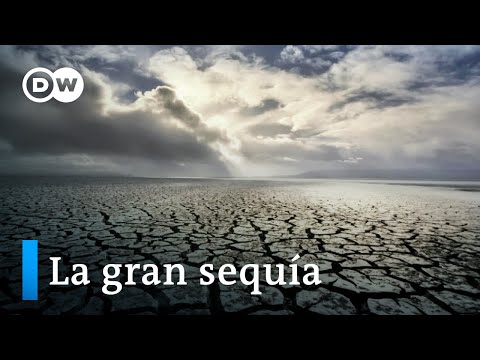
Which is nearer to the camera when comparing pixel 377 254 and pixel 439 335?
pixel 439 335

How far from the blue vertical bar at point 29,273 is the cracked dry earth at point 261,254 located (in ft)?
0.18

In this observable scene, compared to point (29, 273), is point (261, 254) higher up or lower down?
lower down

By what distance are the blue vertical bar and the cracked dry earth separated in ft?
0.18

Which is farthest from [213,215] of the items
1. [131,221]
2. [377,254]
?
[377,254]

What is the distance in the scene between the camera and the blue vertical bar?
1.52 metres

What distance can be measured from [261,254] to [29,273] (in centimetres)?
179

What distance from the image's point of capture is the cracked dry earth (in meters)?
1.49

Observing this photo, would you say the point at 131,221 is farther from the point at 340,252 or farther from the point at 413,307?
the point at 413,307

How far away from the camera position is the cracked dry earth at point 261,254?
1.49 m

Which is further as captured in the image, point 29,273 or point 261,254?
point 261,254

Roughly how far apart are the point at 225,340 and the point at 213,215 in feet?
10.8

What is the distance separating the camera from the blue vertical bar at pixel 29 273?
1517 mm

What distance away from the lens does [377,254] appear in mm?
2400

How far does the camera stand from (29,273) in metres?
1.57
